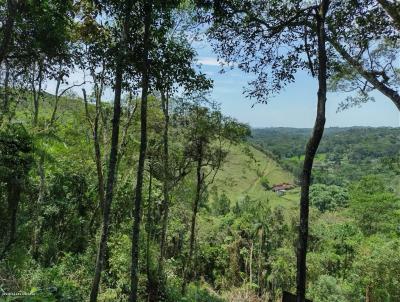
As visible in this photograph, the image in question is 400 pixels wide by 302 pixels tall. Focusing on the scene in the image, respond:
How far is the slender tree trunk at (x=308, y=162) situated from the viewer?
6535mm

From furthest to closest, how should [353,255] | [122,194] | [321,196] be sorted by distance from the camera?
1. [321,196]
2. [353,255]
3. [122,194]

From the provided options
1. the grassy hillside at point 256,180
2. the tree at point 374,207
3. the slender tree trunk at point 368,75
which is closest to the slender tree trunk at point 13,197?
the slender tree trunk at point 368,75

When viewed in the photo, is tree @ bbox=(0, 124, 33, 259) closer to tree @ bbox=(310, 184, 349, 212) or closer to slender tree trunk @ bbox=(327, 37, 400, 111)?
slender tree trunk @ bbox=(327, 37, 400, 111)

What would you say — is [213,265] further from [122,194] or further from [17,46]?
[17,46]

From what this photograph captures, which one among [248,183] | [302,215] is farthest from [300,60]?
[248,183]

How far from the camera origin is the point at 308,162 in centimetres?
693

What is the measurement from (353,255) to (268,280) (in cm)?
769

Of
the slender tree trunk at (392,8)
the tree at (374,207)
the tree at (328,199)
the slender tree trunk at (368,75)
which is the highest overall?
the slender tree trunk at (392,8)

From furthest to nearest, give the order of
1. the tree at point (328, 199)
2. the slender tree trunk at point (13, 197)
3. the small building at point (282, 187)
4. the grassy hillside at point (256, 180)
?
the small building at point (282, 187), the grassy hillside at point (256, 180), the tree at point (328, 199), the slender tree trunk at point (13, 197)

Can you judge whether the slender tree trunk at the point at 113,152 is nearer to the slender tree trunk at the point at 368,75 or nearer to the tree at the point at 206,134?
the slender tree trunk at the point at 368,75

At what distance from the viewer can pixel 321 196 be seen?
263 ft

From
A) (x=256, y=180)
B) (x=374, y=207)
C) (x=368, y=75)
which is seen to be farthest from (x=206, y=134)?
(x=256, y=180)

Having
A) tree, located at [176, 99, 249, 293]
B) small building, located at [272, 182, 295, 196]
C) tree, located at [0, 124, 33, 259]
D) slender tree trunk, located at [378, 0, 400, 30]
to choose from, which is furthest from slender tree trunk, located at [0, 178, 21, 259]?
small building, located at [272, 182, 295, 196]

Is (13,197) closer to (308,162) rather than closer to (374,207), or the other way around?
(308,162)
